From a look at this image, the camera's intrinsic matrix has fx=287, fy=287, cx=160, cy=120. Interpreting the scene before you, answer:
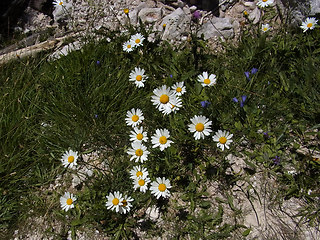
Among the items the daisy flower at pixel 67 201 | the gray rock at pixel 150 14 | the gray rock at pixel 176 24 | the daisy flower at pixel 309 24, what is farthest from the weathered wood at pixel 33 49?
the daisy flower at pixel 309 24

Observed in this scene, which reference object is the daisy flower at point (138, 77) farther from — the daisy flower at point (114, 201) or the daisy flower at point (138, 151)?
the daisy flower at point (114, 201)

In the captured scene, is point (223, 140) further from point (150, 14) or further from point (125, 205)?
point (150, 14)

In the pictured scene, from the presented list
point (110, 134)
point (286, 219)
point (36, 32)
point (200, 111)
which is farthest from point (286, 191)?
point (36, 32)

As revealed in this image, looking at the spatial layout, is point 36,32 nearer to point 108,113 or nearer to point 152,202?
point 108,113

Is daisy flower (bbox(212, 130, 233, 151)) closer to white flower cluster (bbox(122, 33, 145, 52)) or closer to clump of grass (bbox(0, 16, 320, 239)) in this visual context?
clump of grass (bbox(0, 16, 320, 239))

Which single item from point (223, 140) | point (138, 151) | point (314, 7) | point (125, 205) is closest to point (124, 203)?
point (125, 205)

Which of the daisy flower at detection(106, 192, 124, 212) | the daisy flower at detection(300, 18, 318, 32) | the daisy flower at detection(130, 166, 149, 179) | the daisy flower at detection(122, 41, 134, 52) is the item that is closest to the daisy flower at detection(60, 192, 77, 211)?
the daisy flower at detection(106, 192, 124, 212)
